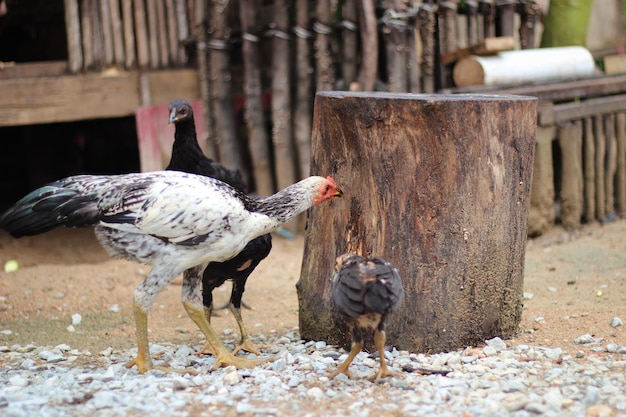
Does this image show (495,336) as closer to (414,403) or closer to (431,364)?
(431,364)

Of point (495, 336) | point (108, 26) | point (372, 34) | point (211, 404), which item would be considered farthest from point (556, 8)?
point (211, 404)

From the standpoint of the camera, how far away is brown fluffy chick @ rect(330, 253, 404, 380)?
4383mm

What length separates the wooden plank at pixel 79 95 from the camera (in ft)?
27.8

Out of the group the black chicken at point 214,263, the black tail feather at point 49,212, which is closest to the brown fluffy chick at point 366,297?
the black chicken at point 214,263

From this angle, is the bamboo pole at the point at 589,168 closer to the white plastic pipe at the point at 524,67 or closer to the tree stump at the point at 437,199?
the white plastic pipe at the point at 524,67

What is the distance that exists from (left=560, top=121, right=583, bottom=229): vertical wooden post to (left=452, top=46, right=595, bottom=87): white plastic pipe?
749 mm

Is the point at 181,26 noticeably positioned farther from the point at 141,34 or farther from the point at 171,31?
the point at 141,34

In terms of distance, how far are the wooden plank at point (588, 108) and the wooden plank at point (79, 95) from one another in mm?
4130

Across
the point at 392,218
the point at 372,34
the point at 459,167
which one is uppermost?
the point at 372,34

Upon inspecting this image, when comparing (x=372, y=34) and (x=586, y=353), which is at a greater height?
(x=372, y=34)

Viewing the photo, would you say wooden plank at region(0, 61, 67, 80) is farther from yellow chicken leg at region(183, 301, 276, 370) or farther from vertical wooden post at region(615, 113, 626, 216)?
vertical wooden post at region(615, 113, 626, 216)

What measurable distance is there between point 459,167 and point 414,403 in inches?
60.0

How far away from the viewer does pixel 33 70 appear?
8703mm

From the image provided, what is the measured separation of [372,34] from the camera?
27.7ft
